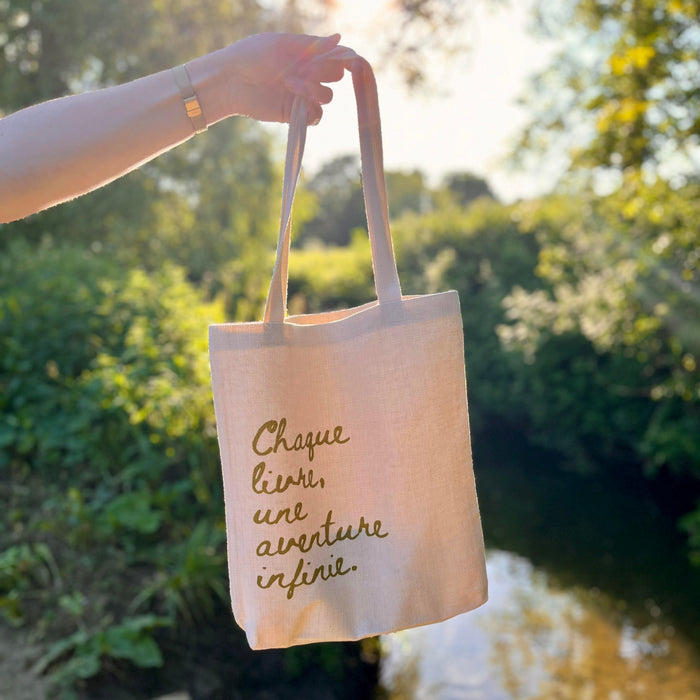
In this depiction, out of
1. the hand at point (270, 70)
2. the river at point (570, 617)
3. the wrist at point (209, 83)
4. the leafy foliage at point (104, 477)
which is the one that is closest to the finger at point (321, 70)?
the hand at point (270, 70)

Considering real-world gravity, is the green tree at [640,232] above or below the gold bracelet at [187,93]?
above

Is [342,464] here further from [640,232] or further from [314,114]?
[640,232]

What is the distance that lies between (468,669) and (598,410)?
5626 millimetres

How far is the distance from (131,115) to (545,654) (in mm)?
5137

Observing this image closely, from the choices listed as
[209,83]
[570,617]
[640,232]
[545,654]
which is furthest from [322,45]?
[640,232]

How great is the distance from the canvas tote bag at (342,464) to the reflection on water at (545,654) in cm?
348

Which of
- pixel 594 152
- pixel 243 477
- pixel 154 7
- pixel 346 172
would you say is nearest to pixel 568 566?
pixel 594 152

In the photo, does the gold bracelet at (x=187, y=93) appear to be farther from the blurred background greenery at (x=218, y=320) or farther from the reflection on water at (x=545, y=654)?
the reflection on water at (x=545, y=654)

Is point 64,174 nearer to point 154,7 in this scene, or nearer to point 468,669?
point 468,669

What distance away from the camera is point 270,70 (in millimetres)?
1216

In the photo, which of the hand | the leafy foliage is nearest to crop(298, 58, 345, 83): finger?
the hand

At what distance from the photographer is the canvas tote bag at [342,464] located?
1249 mm

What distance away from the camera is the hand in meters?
1.19

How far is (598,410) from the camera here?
9906 millimetres
